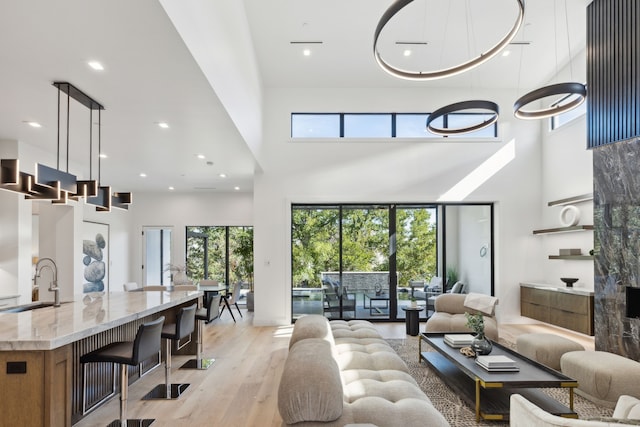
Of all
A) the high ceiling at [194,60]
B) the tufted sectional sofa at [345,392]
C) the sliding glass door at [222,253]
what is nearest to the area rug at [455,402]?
the tufted sectional sofa at [345,392]

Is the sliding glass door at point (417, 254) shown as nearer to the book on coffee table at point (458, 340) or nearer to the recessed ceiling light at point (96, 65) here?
the book on coffee table at point (458, 340)

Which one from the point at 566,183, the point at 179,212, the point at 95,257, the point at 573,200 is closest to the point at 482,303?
the point at 573,200

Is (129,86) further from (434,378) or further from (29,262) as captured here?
(434,378)

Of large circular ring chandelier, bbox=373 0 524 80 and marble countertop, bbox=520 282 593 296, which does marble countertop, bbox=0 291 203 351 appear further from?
marble countertop, bbox=520 282 593 296

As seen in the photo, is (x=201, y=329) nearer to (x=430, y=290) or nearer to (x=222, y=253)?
(x=430, y=290)

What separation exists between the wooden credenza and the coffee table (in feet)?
8.79

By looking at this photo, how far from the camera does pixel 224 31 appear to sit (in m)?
4.45

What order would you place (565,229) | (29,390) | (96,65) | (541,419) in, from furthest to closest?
1. (565,229)
2. (96,65)
3. (29,390)
4. (541,419)

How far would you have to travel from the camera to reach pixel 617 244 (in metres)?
5.15

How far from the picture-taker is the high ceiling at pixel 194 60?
2875mm

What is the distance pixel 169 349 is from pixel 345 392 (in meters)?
2.20

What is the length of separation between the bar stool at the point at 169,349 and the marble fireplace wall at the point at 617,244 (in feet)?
16.8

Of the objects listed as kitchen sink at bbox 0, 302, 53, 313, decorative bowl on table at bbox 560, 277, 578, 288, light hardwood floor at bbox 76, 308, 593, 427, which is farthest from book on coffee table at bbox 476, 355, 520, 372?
kitchen sink at bbox 0, 302, 53, 313

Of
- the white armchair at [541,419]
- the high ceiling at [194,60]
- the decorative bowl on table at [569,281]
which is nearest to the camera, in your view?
the white armchair at [541,419]
